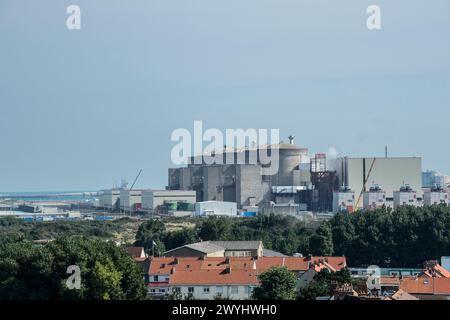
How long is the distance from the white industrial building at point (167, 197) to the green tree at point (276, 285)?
104 feet

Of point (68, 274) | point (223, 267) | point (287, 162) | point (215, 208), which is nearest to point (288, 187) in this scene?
point (287, 162)

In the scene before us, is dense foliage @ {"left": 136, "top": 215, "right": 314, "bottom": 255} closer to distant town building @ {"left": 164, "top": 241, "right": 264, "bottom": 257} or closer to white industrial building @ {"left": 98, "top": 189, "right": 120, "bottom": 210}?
distant town building @ {"left": 164, "top": 241, "right": 264, "bottom": 257}

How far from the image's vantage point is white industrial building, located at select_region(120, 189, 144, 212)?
4978cm

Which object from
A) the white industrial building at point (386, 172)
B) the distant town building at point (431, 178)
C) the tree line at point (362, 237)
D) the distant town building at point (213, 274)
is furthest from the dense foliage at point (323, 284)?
the distant town building at point (431, 178)

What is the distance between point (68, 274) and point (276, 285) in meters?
2.81

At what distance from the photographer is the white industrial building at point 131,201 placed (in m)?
49.8

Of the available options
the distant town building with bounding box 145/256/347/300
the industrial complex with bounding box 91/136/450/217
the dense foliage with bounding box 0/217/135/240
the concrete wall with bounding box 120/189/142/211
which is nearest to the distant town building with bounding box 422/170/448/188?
the industrial complex with bounding box 91/136/450/217

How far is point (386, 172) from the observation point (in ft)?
140

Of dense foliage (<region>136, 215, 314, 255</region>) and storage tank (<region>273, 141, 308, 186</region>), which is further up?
storage tank (<region>273, 141, 308, 186</region>)

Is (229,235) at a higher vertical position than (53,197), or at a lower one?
lower

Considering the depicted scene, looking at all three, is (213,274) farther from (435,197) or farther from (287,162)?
(287,162)

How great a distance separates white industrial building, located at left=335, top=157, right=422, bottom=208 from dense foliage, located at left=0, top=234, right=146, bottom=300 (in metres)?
28.1

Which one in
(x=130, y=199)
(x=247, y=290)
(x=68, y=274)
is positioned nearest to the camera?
(x=68, y=274)
